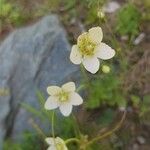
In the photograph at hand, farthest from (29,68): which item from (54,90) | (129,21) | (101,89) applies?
(54,90)

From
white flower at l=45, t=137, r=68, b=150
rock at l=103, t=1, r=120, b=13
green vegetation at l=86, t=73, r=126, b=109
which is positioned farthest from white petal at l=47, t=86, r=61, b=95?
rock at l=103, t=1, r=120, b=13

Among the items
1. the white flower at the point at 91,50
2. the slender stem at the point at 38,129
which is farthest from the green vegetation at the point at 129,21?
the white flower at the point at 91,50

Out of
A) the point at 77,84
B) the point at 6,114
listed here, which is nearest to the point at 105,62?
the point at 77,84

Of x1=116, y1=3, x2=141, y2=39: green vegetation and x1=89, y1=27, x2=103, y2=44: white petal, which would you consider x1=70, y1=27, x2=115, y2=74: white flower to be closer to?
x1=89, y1=27, x2=103, y2=44: white petal

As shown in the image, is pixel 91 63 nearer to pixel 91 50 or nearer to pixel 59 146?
pixel 91 50

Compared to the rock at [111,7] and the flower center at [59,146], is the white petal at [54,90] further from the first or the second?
the rock at [111,7]
